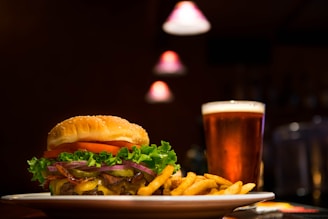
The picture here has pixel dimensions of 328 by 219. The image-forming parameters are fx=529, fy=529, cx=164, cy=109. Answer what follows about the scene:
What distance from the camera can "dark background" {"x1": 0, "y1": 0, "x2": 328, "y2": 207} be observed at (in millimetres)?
8078

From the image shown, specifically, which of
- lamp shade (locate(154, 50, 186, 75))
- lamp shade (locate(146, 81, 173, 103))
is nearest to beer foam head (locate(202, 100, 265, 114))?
lamp shade (locate(154, 50, 186, 75))

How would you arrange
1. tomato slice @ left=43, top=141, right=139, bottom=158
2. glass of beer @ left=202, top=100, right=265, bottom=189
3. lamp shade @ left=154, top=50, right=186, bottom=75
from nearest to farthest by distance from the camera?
tomato slice @ left=43, top=141, right=139, bottom=158, glass of beer @ left=202, top=100, right=265, bottom=189, lamp shade @ left=154, top=50, right=186, bottom=75

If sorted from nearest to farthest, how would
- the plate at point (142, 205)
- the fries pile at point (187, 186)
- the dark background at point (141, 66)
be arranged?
1. the plate at point (142, 205)
2. the fries pile at point (187, 186)
3. the dark background at point (141, 66)

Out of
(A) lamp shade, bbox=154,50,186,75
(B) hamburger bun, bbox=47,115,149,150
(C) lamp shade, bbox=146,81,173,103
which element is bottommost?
(B) hamburger bun, bbox=47,115,149,150

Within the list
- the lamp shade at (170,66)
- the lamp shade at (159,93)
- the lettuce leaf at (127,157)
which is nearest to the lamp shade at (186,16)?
the lamp shade at (170,66)

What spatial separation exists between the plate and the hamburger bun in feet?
1.01

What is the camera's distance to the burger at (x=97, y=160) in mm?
1526

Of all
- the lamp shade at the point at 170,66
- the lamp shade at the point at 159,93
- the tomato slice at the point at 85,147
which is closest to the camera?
the tomato slice at the point at 85,147

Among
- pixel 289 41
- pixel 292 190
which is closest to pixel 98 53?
pixel 289 41

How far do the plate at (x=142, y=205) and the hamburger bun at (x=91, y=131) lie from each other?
1.01 ft

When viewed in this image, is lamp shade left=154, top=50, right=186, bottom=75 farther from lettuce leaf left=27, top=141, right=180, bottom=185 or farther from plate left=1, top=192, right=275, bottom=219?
plate left=1, top=192, right=275, bottom=219

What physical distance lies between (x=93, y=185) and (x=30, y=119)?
7.03 m

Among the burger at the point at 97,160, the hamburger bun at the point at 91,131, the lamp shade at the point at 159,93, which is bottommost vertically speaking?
the burger at the point at 97,160

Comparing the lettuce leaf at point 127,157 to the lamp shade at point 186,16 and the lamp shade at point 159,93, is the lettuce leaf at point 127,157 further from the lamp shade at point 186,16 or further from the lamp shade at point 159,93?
the lamp shade at point 159,93
